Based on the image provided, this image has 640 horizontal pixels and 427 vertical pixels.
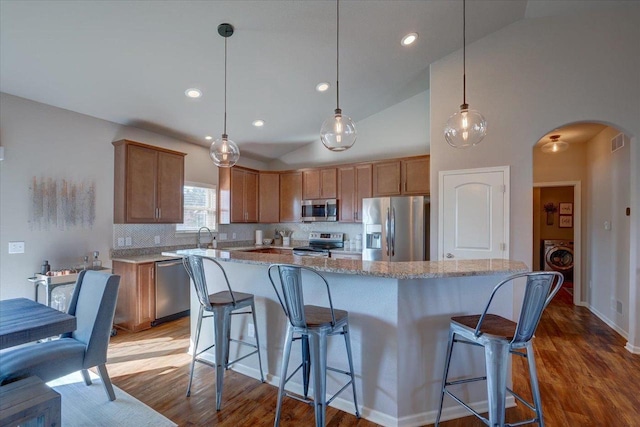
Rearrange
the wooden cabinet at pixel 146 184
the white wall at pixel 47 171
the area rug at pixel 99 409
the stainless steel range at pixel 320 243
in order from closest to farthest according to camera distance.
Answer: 1. the area rug at pixel 99 409
2. the white wall at pixel 47 171
3. the wooden cabinet at pixel 146 184
4. the stainless steel range at pixel 320 243

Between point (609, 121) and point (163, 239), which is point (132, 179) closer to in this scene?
point (163, 239)

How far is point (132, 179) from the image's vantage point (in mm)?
3953

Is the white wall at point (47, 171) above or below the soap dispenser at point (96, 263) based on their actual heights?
above

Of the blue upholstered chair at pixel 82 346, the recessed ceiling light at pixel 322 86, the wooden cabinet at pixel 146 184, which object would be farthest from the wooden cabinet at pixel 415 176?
the blue upholstered chair at pixel 82 346

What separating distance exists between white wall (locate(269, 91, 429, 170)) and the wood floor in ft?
10.2

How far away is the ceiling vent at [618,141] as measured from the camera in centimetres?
371

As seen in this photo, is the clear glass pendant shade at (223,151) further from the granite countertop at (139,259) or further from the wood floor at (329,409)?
the wood floor at (329,409)

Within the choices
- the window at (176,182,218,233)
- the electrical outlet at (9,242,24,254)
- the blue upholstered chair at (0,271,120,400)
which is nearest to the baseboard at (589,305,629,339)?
the blue upholstered chair at (0,271,120,400)

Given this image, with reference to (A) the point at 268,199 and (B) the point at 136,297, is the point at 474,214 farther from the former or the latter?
(B) the point at 136,297

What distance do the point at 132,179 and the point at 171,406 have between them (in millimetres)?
2824

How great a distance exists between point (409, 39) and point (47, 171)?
429 cm

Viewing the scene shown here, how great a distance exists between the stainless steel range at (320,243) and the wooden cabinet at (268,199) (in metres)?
0.83

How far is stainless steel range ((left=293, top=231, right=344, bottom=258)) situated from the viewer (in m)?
5.22

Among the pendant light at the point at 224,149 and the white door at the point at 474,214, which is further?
the white door at the point at 474,214
